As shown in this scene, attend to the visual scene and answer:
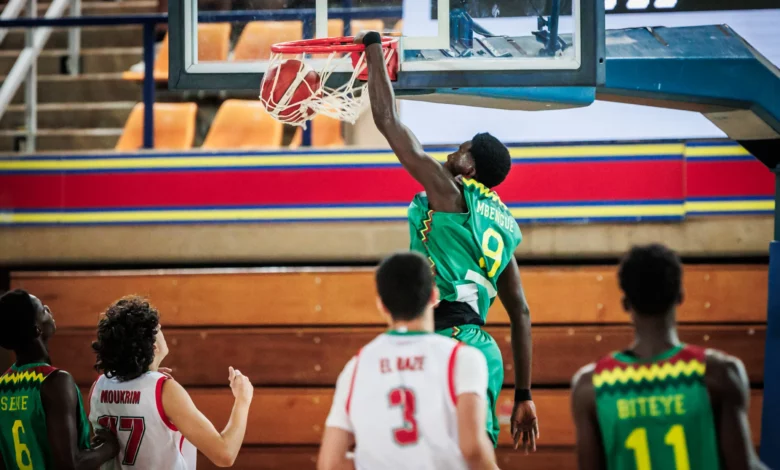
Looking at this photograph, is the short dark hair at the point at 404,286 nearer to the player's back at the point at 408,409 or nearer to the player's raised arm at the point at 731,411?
the player's back at the point at 408,409

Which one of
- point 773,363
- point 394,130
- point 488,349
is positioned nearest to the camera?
point 394,130

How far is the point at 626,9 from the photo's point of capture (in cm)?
483

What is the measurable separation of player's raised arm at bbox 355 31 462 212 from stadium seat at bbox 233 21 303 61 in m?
0.84

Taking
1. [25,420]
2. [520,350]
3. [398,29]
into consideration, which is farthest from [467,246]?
[25,420]

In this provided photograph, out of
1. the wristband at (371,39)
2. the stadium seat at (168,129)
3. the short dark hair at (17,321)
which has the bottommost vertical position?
the short dark hair at (17,321)

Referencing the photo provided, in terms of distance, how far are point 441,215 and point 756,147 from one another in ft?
6.85

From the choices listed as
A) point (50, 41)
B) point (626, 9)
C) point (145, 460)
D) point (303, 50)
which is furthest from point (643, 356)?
point (50, 41)

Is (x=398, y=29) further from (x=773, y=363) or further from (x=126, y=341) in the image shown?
(x=773, y=363)

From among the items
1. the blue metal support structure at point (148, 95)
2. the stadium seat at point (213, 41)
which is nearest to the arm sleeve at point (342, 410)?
the stadium seat at point (213, 41)

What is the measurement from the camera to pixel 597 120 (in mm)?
6781

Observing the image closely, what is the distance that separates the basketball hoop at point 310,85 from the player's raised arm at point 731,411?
88.7 inches

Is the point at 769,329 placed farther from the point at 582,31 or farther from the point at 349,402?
the point at 349,402

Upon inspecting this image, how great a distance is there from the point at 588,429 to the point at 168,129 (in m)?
6.19

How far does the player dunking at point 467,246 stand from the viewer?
3742 mm
